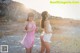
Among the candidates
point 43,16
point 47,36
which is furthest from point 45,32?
point 43,16

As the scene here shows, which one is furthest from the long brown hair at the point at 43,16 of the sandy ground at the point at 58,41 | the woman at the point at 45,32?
the sandy ground at the point at 58,41

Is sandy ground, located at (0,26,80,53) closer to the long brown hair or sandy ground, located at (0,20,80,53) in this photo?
sandy ground, located at (0,20,80,53)

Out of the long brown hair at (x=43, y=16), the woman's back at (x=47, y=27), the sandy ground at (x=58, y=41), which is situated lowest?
the sandy ground at (x=58, y=41)

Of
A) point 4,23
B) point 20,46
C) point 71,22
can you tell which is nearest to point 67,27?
point 71,22

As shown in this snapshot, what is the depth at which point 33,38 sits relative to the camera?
5.58 ft

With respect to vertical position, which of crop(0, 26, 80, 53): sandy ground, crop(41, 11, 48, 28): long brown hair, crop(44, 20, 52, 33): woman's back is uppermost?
crop(41, 11, 48, 28): long brown hair

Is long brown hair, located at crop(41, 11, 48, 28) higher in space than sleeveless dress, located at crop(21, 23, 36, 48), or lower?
higher

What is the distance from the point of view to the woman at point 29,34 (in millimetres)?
1698

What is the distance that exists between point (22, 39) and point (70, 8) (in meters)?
0.51

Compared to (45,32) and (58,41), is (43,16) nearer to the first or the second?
(45,32)

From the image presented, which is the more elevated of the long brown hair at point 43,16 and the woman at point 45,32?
the long brown hair at point 43,16

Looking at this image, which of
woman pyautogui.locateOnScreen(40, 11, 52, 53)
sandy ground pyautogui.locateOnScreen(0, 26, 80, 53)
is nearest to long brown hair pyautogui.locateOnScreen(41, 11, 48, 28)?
woman pyautogui.locateOnScreen(40, 11, 52, 53)

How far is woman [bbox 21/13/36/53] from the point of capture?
170 centimetres

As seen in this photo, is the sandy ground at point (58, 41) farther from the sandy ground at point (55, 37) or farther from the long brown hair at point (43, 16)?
the long brown hair at point (43, 16)
